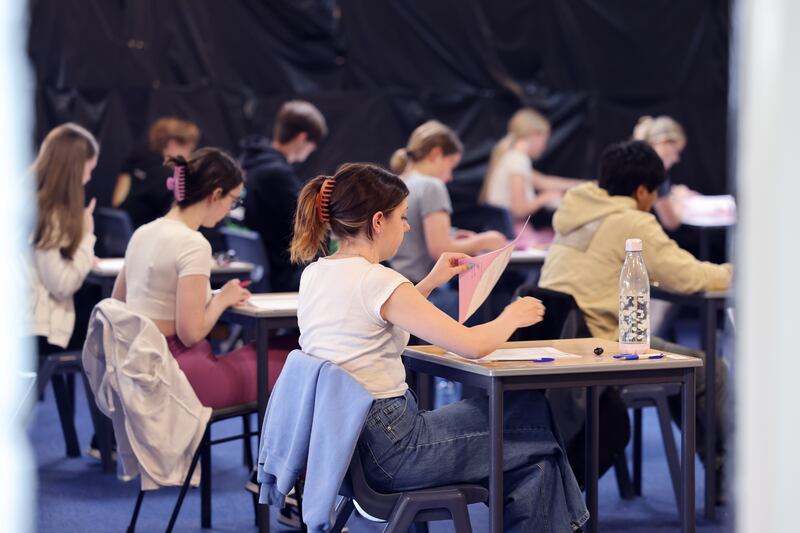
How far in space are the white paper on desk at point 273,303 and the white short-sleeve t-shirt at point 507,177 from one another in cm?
351

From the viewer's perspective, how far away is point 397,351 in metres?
2.47

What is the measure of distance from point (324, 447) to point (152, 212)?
384cm

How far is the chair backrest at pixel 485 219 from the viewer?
6.23 meters

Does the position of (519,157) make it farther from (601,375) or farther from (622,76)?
(601,375)

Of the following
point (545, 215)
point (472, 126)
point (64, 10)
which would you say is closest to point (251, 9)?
point (64, 10)

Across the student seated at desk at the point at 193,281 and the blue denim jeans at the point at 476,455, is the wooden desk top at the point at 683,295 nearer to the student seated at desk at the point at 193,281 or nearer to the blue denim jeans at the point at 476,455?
the blue denim jeans at the point at 476,455

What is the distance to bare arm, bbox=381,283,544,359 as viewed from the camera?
7.65ft

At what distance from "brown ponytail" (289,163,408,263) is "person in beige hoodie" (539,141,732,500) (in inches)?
49.0

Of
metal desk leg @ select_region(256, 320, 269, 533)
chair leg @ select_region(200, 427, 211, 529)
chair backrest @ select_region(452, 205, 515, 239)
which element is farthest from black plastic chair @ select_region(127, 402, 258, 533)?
chair backrest @ select_region(452, 205, 515, 239)

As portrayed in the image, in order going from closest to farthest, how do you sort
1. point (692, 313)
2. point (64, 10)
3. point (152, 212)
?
point (152, 212), point (64, 10), point (692, 313)

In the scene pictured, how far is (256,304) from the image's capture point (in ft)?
11.5

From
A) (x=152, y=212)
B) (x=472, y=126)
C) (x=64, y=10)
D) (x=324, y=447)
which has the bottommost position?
(x=324, y=447)

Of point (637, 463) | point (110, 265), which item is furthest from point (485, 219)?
point (637, 463)

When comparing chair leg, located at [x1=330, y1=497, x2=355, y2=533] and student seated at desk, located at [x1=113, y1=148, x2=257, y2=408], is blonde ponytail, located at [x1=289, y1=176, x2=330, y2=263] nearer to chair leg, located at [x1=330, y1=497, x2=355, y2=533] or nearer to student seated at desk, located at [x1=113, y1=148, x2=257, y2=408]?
chair leg, located at [x1=330, y1=497, x2=355, y2=533]
